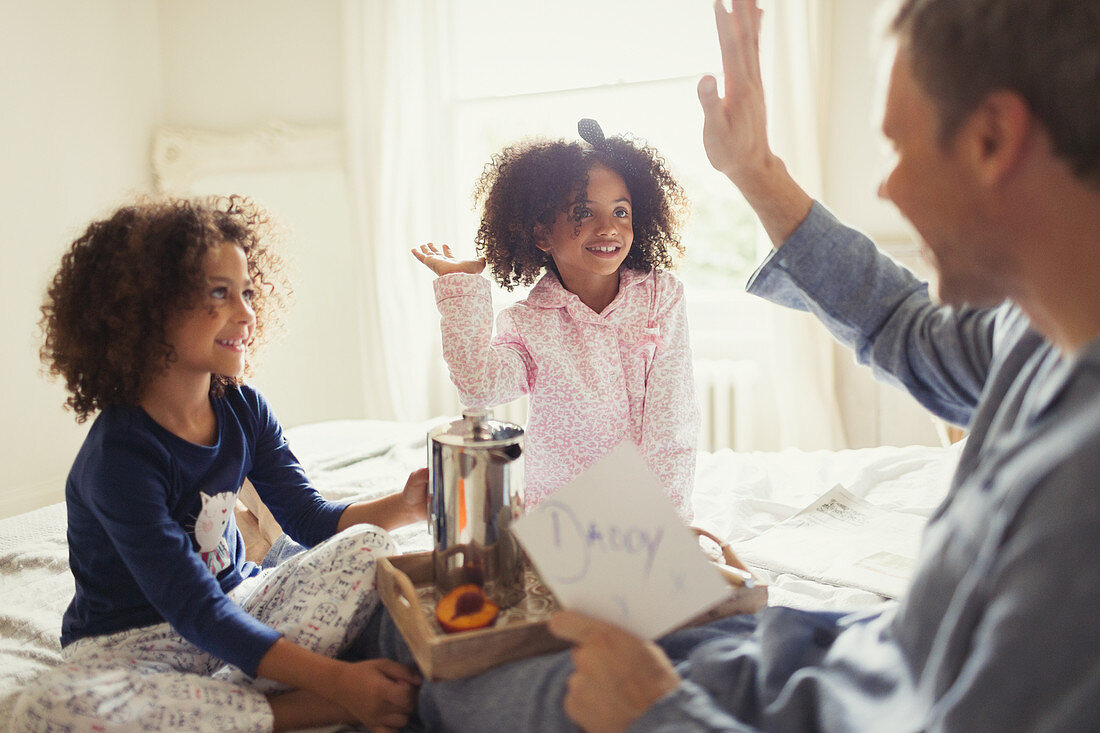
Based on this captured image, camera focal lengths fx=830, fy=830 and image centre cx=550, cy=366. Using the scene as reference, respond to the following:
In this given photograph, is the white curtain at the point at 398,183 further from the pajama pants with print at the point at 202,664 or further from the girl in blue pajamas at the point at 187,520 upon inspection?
the pajama pants with print at the point at 202,664

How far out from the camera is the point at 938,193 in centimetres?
64

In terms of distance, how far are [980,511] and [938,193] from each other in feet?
0.80

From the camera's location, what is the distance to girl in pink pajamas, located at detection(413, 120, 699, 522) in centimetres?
156

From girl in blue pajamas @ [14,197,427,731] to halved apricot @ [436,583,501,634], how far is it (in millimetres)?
145

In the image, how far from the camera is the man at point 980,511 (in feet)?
1.58

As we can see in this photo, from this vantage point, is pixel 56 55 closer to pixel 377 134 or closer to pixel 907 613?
pixel 377 134

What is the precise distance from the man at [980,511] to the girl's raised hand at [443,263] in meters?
0.75

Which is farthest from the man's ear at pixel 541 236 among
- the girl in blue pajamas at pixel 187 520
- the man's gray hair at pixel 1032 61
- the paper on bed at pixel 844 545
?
the man's gray hair at pixel 1032 61

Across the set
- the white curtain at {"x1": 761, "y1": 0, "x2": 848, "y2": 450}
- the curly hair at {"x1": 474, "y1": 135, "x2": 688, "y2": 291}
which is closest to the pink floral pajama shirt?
the curly hair at {"x1": 474, "y1": 135, "x2": 688, "y2": 291}

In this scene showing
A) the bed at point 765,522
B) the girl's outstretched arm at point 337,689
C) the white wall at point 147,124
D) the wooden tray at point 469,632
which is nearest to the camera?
the wooden tray at point 469,632

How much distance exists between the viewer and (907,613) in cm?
62

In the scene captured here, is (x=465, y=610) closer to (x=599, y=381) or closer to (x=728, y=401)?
(x=599, y=381)

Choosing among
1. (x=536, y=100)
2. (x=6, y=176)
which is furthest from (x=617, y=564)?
(x=6, y=176)

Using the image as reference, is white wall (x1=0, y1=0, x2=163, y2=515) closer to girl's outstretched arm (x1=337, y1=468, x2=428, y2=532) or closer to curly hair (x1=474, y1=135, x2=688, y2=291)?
curly hair (x1=474, y1=135, x2=688, y2=291)
